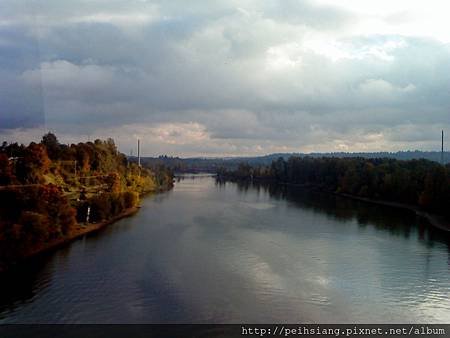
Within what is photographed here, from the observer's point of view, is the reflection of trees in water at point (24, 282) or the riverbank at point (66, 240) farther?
the riverbank at point (66, 240)

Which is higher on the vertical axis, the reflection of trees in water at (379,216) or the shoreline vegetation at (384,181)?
the shoreline vegetation at (384,181)

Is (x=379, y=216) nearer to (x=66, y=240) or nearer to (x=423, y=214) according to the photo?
(x=423, y=214)

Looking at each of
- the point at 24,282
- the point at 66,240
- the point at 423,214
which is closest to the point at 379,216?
the point at 423,214

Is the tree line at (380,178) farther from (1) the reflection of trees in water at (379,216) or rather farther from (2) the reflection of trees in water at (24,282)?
(2) the reflection of trees in water at (24,282)

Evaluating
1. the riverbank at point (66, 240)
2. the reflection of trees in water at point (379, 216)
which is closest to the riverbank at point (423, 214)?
the reflection of trees in water at point (379, 216)

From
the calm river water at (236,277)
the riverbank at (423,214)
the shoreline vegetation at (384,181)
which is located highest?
the shoreline vegetation at (384,181)

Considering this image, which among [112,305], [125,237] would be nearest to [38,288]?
[112,305]
